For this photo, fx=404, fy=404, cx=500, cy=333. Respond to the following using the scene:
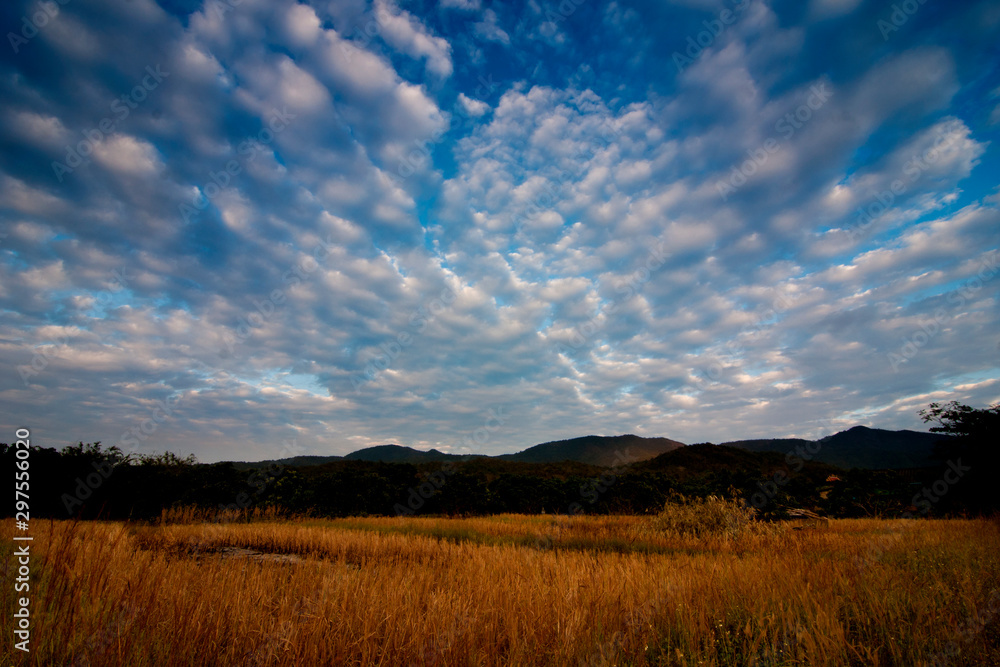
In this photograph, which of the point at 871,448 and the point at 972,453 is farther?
the point at 871,448

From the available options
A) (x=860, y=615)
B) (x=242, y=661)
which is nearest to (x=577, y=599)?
(x=860, y=615)

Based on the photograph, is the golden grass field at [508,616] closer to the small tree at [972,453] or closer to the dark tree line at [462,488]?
the dark tree line at [462,488]

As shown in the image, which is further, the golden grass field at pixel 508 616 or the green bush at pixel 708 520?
the green bush at pixel 708 520

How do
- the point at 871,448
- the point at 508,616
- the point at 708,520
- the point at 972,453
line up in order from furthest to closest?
the point at 871,448
the point at 972,453
the point at 708,520
the point at 508,616

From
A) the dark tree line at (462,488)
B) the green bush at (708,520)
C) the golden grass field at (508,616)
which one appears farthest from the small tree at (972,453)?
the golden grass field at (508,616)

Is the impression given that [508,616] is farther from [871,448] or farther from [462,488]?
[871,448]

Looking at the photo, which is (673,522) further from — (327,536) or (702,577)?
(327,536)

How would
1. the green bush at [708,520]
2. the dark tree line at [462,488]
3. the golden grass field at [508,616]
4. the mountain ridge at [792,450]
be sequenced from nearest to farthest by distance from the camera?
the golden grass field at [508,616] → the green bush at [708,520] → the dark tree line at [462,488] → the mountain ridge at [792,450]

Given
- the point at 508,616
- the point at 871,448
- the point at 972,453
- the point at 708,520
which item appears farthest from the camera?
the point at 871,448

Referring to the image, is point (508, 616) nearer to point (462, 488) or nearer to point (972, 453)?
point (462, 488)

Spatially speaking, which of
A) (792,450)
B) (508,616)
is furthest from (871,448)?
(508,616)

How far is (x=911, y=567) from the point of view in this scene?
6586mm

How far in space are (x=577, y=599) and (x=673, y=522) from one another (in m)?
9.93

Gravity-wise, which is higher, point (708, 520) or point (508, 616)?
point (508, 616)
